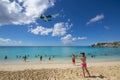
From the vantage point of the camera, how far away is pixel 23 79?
12797 millimetres

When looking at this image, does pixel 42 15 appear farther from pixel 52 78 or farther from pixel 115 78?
pixel 115 78

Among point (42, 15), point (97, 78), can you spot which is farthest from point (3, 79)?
point (42, 15)

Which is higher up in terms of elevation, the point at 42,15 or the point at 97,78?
the point at 42,15

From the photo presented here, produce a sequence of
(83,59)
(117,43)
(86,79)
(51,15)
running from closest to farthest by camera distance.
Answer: (86,79) → (83,59) → (51,15) → (117,43)

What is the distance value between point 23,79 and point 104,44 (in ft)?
632

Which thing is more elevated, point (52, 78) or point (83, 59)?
point (83, 59)

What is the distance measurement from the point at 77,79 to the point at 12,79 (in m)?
5.30

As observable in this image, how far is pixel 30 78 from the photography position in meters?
13.1

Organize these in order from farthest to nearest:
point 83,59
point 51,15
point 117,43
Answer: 1. point 117,43
2. point 51,15
3. point 83,59

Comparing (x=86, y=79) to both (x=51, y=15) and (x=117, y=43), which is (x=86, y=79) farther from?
(x=117, y=43)

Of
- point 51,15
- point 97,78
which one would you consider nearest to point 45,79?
point 97,78

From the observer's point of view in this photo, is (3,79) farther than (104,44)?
No

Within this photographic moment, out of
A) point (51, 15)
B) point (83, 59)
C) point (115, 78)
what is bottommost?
point (115, 78)

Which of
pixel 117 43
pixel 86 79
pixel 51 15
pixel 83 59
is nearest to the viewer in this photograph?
pixel 86 79
